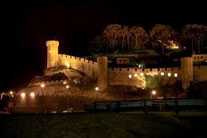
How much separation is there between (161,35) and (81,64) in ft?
65.0

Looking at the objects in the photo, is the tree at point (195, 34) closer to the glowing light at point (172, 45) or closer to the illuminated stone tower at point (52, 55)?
the glowing light at point (172, 45)

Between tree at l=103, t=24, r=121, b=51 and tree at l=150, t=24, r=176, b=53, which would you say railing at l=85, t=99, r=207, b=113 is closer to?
tree at l=150, t=24, r=176, b=53

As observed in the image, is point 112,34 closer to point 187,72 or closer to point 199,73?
point 187,72

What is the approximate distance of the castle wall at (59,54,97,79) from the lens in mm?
63906

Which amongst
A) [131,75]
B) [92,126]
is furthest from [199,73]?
[92,126]

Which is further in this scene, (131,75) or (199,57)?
(199,57)

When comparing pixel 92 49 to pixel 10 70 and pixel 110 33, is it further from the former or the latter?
pixel 10 70

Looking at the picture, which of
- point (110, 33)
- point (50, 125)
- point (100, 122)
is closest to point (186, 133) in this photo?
point (100, 122)

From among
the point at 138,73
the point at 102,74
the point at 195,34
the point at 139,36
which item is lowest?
the point at 102,74

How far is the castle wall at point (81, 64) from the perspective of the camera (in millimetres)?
63906

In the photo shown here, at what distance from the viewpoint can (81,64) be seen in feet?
217

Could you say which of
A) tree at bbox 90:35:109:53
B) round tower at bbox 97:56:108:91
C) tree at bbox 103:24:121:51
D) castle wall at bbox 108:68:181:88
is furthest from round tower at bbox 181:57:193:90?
tree at bbox 90:35:109:53

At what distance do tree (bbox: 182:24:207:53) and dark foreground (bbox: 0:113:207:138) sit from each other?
54.1 metres

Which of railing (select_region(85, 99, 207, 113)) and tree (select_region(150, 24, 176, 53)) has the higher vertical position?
tree (select_region(150, 24, 176, 53))
